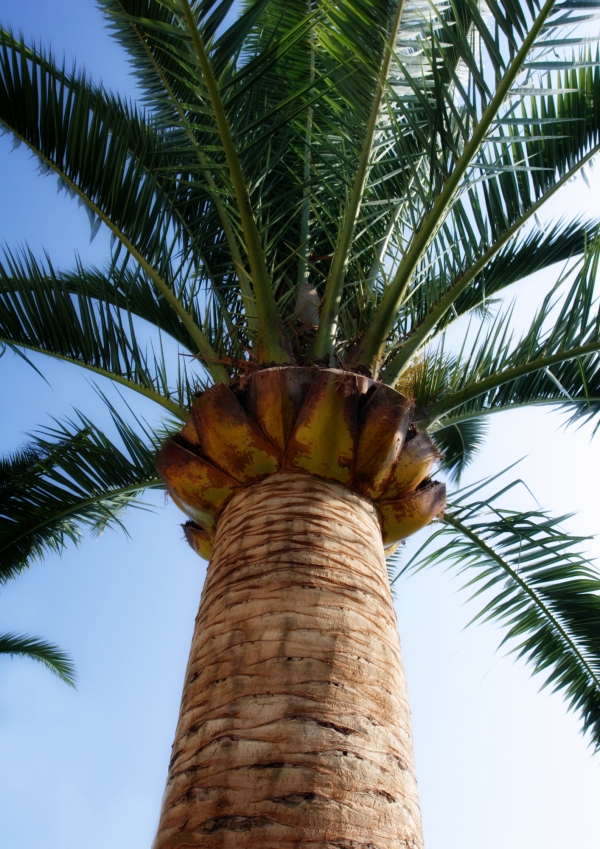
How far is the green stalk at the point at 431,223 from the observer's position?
2924 millimetres

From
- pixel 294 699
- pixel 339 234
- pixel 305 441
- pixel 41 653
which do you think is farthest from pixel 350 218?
pixel 41 653

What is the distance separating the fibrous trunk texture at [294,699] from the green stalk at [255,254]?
2.96 ft

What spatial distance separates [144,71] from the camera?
4.40 meters

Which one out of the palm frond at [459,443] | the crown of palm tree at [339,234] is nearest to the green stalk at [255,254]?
the crown of palm tree at [339,234]

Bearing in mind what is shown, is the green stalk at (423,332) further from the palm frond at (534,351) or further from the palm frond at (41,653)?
the palm frond at (41,653)

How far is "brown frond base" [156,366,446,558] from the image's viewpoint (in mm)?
2555

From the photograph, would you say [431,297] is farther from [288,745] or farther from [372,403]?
[288,745]

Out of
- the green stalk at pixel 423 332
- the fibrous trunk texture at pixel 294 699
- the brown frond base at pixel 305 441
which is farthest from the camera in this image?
the green stalk at pixel 423 332

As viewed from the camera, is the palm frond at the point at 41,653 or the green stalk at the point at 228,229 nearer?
the green stalk at the point at 228,229

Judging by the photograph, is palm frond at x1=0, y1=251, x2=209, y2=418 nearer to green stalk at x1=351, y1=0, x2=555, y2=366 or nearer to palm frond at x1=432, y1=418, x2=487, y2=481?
green stalk at x1=351, y1=0, x2=555, y2=366

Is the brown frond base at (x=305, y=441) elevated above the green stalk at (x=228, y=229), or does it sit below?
below

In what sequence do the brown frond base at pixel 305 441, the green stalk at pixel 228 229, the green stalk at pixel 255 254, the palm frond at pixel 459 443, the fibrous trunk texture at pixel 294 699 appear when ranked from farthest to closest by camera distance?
the palm frond at pixel 459 443, the green stalk at pixel 228 229, the green stalk at pixel 255 254, the brown frond base at pixel 305 441, the fibrous trunk texture at pixel 294 699

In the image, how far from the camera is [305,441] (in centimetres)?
254

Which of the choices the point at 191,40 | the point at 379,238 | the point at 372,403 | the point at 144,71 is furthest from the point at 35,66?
the point at 372,403
